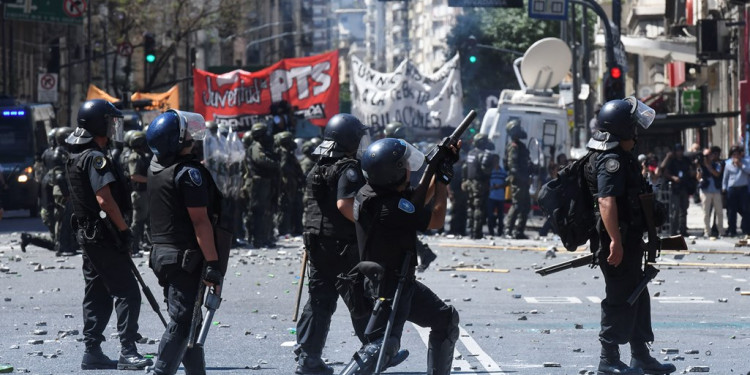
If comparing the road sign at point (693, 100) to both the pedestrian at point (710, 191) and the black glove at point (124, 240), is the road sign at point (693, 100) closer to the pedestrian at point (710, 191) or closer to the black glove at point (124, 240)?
the pedestrian at point (710, 191)

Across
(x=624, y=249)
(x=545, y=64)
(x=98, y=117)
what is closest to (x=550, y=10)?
(x=545, y=64)

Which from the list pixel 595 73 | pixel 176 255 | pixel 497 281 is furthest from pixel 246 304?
pixel 595 73

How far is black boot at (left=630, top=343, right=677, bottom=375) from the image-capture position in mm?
Answer: 8633

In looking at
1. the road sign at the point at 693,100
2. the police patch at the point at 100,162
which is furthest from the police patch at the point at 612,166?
the road sign at the point at 693,100

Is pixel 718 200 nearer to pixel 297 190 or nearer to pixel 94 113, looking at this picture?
pixel 297 190

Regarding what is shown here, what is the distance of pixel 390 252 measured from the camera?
749 cm

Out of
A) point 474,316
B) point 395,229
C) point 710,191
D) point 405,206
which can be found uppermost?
point 405,206

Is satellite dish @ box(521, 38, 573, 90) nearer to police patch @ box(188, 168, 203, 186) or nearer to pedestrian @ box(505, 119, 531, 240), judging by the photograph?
pedestrian @ box(505, 119, 531, 240)

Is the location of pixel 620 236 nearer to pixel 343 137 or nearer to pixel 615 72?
pixel 343 137

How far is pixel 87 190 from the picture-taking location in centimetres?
951

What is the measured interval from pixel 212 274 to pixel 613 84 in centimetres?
1746

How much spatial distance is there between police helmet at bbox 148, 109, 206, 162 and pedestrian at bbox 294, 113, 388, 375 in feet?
3.98

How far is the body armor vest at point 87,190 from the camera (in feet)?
31.1

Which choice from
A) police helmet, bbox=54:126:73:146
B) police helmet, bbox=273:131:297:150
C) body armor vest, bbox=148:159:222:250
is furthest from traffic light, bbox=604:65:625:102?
body armor vest, bbox=148:159:222:250
